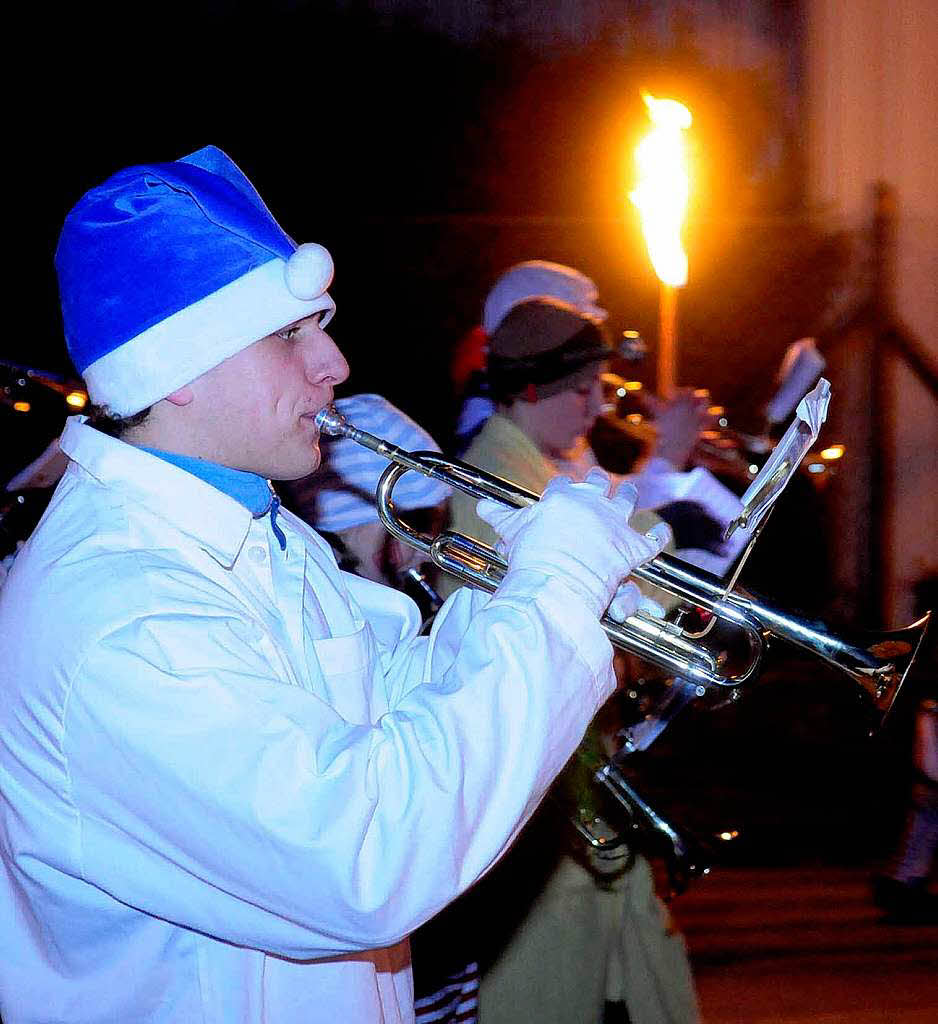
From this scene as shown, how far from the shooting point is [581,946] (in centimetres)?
306

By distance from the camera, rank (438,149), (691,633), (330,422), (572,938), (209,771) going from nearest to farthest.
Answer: (209,771) < (330,422) < (691,633) < (572,938) < (438,149)

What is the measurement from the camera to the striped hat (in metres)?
3.18

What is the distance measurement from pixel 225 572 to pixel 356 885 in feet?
1.74

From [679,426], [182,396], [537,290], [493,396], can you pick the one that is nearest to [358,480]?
[493,396]

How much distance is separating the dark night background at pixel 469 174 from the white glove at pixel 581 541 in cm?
448

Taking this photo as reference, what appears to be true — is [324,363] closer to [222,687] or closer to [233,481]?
[233,481]

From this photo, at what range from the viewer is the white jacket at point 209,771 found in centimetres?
154

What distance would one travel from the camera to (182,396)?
6.23 feet

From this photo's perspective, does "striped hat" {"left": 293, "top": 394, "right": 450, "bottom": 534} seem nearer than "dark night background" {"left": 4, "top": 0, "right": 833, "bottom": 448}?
Yes

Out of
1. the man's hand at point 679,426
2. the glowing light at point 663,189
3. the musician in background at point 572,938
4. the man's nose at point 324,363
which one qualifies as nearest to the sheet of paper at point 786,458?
the man's nose at point 324,363

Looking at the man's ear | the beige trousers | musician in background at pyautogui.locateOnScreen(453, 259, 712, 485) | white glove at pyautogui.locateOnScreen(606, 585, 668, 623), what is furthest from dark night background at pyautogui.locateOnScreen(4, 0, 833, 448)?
the man's ear

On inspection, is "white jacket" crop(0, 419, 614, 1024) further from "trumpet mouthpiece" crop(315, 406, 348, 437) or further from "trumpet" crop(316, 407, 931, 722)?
"trumpet" crop(316, 407, 931, 722)

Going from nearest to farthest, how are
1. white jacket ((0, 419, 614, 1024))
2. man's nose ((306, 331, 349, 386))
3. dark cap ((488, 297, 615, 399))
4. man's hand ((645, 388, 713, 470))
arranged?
white jacket ((0, 419, 614, 1024)) → man's nose ((306, 331, 349, 386)) → dark cap ((488, 297, 615, 399)) → man's hand ((645, 388, 713, 470))

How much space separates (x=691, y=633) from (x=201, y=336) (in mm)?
1127
